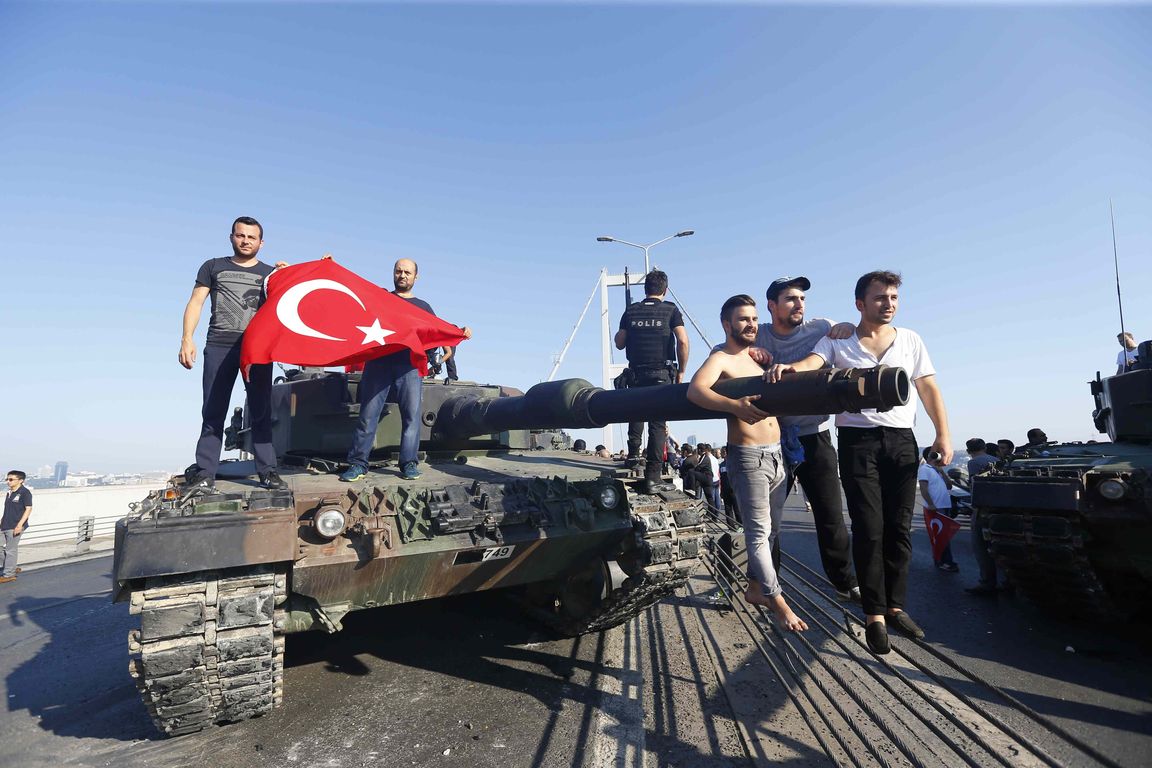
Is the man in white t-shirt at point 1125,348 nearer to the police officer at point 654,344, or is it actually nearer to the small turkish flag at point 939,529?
the small turkish flag at point 939,529

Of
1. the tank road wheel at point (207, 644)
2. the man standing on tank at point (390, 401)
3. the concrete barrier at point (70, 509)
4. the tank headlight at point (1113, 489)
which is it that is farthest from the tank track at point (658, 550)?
the concrete barrier at point (70, 509)

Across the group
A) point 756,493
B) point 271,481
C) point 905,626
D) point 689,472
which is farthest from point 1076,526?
point 689,472

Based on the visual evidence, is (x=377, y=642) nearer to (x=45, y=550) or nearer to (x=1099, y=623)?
(x=1099, y=623)

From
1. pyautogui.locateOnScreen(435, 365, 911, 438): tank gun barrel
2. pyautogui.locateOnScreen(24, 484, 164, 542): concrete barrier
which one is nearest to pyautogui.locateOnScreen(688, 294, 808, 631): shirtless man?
pyautogui.locateOnScreen(435, 365, 911, 438): tank gun barrel

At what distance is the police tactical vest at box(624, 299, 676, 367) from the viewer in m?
5.73

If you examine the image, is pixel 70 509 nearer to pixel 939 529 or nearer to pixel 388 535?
pixel 388 535

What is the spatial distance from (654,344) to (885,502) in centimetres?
255

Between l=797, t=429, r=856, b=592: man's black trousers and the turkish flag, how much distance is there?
117 inches

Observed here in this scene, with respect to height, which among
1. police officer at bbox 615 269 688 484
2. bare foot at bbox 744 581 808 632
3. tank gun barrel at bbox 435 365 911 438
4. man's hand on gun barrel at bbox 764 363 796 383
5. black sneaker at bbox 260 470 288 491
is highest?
police officer at bbox 615 269 688 484

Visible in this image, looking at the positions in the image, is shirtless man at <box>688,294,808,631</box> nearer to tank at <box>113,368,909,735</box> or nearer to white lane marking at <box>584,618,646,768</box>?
tank at <box>113,368,909,735</box>

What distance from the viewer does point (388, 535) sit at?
4180 mm

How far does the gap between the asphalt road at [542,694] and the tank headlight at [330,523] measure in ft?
4.28

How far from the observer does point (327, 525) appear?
4012mm

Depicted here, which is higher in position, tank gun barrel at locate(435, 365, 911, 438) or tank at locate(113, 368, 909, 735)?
tank gun barrel at locate(435, 365, 911, 438)
